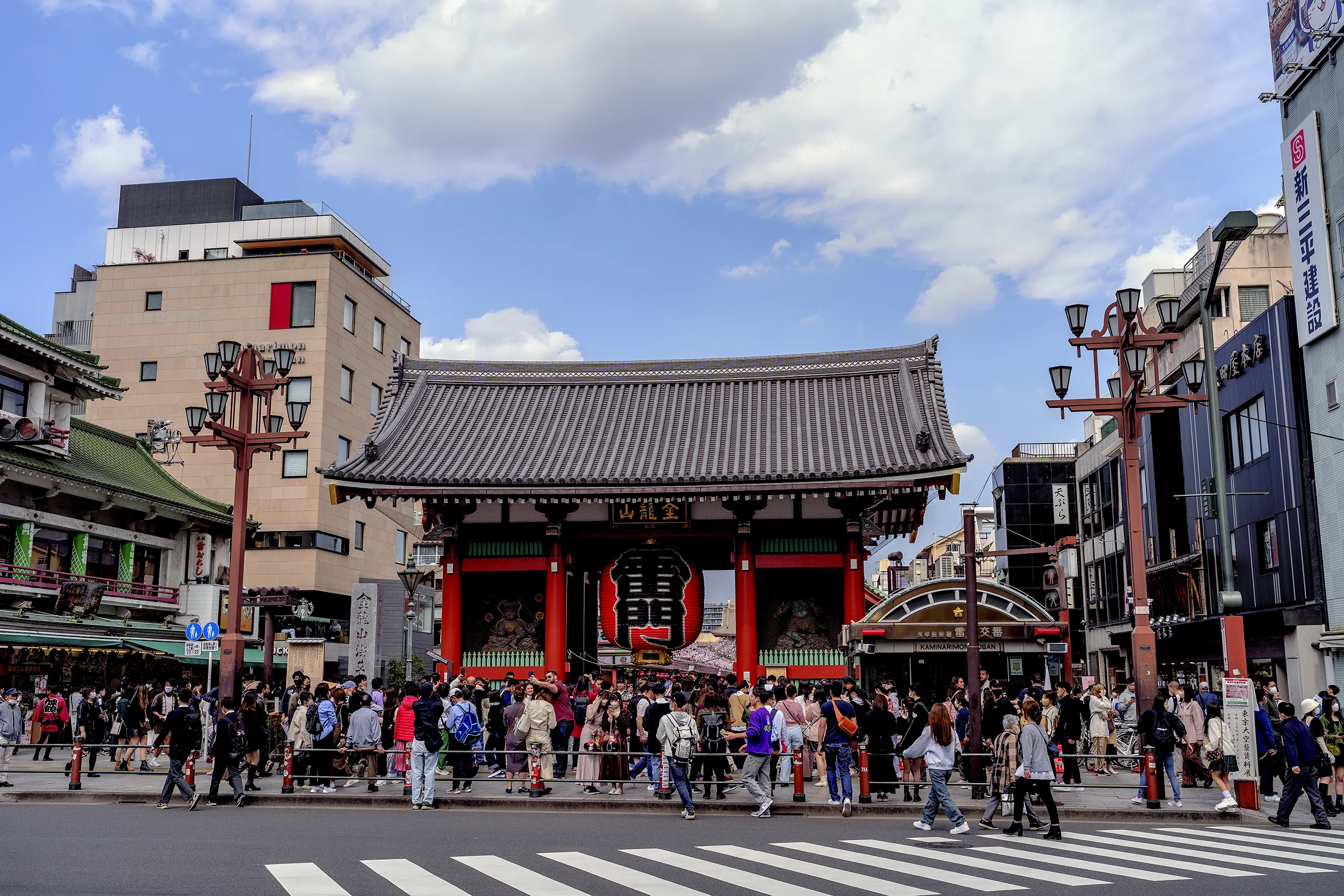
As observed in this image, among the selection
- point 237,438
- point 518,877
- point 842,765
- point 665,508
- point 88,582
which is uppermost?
point 237,438

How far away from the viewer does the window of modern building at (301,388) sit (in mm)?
53562

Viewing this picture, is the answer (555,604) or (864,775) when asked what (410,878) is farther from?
(555,604)

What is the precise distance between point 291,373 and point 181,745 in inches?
1569

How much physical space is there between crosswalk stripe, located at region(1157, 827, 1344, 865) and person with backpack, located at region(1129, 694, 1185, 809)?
5.97ft

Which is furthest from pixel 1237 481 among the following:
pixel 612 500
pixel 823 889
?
pixel 823 889

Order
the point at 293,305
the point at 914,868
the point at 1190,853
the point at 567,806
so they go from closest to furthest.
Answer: the point at 914,868, the point at 1190,853, the point at 567,806, the point at 293,305

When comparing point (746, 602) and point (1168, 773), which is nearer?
point (1168, 773)

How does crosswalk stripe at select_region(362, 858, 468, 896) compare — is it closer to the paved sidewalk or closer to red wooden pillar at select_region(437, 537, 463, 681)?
the paved sidewalk

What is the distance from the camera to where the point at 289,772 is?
1825 cm

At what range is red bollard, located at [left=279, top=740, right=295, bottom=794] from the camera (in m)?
18.2

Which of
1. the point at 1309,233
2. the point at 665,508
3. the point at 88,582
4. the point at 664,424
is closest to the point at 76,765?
the point at 665,508

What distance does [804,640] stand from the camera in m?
26.9

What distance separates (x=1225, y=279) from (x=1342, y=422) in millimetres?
17928

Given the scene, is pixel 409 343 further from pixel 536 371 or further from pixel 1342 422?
pixel 1342 422
